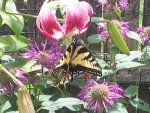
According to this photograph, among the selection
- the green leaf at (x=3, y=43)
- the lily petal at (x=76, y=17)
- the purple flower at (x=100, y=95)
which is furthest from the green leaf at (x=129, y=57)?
the lily petal at (x=76, y=17)

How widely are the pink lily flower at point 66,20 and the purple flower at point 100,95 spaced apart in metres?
0.51

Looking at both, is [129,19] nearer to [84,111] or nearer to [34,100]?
[84,111]

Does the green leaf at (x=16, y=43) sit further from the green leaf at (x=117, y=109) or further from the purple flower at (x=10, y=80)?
the green leaf at (x=117, y=109)

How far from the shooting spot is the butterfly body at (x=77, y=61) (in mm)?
995

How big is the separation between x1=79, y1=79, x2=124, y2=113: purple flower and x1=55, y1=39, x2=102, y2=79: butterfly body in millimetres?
125

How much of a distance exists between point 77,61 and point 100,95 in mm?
200

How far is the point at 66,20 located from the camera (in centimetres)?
68

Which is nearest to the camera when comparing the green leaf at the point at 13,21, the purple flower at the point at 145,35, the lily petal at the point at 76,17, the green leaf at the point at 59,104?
the lily petal at the point at 76,17

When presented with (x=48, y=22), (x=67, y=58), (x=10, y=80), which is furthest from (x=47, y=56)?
(x=48, y=22)

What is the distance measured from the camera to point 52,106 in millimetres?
1163

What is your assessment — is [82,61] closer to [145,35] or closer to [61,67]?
[61,67]

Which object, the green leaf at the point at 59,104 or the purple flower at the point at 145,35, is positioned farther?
the purple flower at the point at 145,35

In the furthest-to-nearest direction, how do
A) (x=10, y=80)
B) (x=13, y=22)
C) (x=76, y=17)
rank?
(x=10, y=80), (x=13, y=22), (x=76, y=17)

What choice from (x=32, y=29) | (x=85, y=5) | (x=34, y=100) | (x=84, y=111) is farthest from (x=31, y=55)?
(x=32, y=29)
